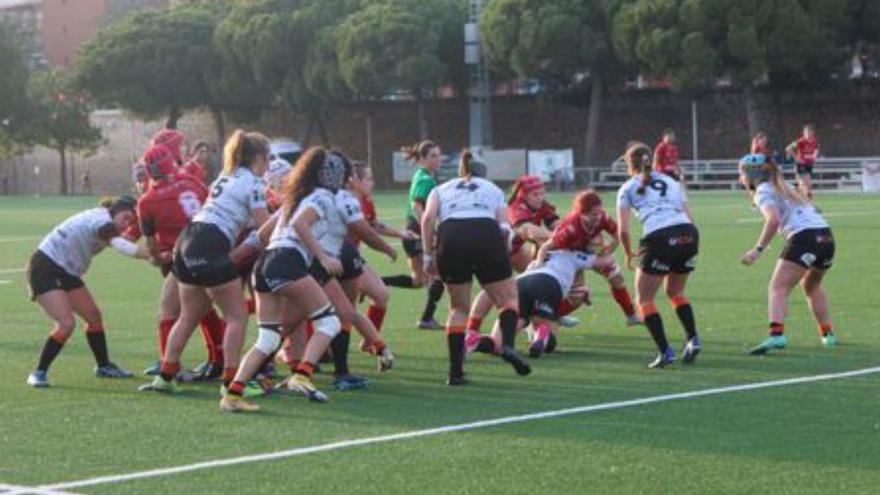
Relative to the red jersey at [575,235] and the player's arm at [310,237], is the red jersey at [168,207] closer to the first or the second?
the player's arm at [310,237]

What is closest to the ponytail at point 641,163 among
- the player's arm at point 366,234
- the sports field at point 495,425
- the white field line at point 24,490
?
the sports field at point 495,425

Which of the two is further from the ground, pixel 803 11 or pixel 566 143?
pixel 803 11

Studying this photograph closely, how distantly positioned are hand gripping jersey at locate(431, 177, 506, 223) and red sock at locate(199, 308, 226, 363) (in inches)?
84.5

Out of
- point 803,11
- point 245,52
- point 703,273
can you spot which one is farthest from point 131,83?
point 703,273

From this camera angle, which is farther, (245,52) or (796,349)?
(245,52)

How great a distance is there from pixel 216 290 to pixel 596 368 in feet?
11.1

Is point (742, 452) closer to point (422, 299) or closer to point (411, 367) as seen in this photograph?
point (411, 367)

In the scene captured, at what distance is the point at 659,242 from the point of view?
13.4 metres

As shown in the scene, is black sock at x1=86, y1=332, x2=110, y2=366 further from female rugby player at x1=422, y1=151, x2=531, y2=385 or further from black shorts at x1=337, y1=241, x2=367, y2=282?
female rugby player at x1=422, y1=151, x2=531, y2=385

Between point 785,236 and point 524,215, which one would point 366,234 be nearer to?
point 524,215

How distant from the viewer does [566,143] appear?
2817 inches

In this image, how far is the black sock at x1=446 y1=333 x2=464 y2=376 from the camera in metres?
12.6

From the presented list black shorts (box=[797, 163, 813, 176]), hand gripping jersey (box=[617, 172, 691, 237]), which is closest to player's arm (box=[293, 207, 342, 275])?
hand gripping jersey (box=[617, 172, 691, 237])

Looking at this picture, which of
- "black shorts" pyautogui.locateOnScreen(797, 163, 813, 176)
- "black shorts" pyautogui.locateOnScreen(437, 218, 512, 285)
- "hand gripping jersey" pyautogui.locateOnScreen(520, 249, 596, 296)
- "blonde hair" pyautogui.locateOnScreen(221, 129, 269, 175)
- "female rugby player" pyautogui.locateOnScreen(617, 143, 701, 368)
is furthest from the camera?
"black shorts" pyautogui.locateOnScreen(797, 163, 813, 176)
